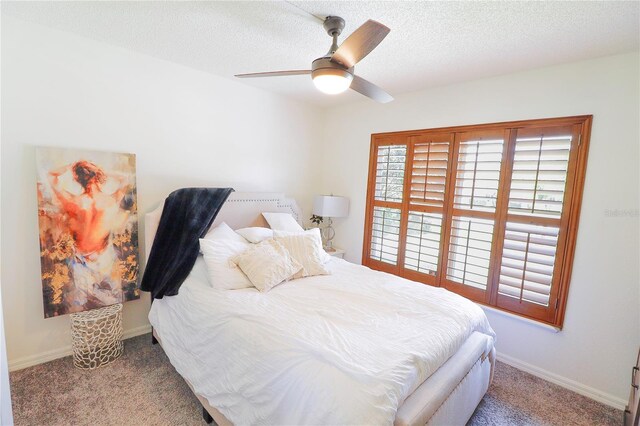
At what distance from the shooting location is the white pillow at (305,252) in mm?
2508

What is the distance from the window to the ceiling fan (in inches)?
51.9

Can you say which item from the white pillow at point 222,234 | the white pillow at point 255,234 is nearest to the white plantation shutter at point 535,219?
the white pillow at point 255,234

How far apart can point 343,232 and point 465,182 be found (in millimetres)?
1616

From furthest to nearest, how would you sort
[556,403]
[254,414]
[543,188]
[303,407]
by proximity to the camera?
1. [543,188]
2. [556,403]
3. [254,414]
4. [303,407]

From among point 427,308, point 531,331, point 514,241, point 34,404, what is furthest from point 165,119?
point 531,331

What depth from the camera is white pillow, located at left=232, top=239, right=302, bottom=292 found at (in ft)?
7.15

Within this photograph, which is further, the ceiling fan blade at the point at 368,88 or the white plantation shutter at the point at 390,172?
the white plantation shutter at the point at 390,172

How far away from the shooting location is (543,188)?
2.40m

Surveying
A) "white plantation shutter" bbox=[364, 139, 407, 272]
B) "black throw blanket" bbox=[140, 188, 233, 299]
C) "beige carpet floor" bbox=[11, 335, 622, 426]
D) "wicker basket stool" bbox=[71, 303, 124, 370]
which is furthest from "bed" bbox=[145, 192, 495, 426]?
"white plantation shutter" bbox=[364, 139, 407, 272]

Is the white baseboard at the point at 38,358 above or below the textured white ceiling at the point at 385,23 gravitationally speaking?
below

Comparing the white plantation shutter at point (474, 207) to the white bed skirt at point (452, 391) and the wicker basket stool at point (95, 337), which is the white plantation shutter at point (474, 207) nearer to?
the white bed skirt at point (452, 391)

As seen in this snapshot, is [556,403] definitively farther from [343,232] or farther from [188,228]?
[188,228]

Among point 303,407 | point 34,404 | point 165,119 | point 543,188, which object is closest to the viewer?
point 303,407

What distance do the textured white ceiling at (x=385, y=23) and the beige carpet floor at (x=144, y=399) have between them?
2504mm
